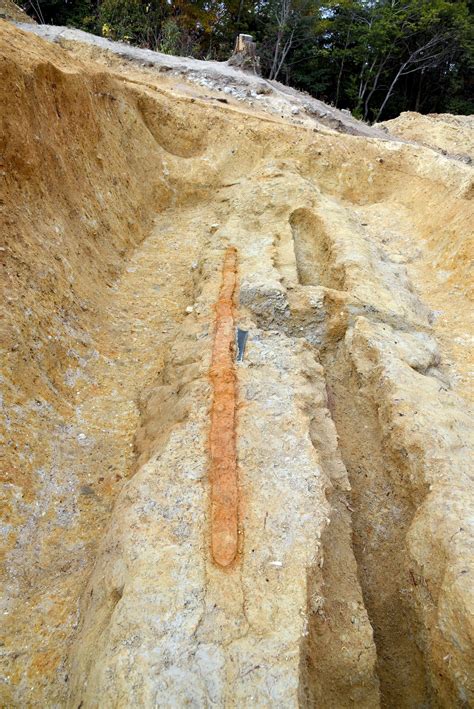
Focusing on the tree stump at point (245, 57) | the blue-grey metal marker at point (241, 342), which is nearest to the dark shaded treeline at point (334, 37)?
the tree stump at point (245, 57)

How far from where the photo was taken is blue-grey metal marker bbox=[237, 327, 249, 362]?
4435 mm

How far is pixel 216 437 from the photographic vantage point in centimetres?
354

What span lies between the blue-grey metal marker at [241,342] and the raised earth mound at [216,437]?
0.05m

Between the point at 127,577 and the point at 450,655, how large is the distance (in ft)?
6.32

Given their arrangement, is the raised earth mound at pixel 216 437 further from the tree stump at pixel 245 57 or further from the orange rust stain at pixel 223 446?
the tree stump at pixel 245 57

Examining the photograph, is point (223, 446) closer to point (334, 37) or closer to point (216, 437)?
point (216, 437)

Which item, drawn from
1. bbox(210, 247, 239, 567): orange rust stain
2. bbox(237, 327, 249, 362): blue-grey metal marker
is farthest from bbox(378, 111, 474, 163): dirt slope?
bbox(210, 247, 239, 567): orange rust stain

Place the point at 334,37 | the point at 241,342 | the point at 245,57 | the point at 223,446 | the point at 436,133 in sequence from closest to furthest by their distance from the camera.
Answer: the point at 223,446 < the point at 241,342 < the point at 245,57 < the point at 436,133 < the point at 334,37

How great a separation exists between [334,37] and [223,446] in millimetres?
24945

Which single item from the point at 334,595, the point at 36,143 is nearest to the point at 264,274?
the point at 36,143

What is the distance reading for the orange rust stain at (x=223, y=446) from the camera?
2910 millimetres

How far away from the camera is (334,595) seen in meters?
3.02

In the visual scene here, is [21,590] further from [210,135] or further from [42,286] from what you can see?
[210,135]

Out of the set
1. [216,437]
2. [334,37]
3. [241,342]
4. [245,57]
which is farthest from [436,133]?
[216,437]
